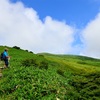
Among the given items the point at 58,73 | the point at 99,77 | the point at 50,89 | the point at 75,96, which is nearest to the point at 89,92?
the point at 75,96

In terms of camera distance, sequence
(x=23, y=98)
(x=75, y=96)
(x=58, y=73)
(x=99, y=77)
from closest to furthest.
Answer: (x=23, y=98), (x=75, y=96), (x=99, y=77), (x=58, y=73)

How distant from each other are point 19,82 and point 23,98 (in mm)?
4394

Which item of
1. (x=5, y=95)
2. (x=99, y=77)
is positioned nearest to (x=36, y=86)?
(x=5, y=95)

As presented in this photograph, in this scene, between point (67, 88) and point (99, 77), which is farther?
point (99, 77)

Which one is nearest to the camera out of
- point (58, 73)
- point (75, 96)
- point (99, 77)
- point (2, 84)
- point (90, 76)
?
point (75, 96)

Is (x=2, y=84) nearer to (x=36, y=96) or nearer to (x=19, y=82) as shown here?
(x=19, y=82)

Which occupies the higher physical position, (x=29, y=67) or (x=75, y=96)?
(x=29, y=67)

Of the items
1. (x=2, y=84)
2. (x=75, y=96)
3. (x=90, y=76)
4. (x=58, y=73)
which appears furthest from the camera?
(x=58, y=73)

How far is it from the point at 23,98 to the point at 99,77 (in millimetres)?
12001

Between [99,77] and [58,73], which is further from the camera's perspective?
[58,73]

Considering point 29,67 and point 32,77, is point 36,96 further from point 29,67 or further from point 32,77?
point 29,67

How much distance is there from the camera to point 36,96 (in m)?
32.6

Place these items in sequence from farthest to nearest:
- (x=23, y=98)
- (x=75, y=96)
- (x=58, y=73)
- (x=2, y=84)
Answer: (x=58, y=73) < (x=2, y=84) < (x=75, y=96) < (x=23, y=98)

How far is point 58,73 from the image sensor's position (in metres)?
46.1
